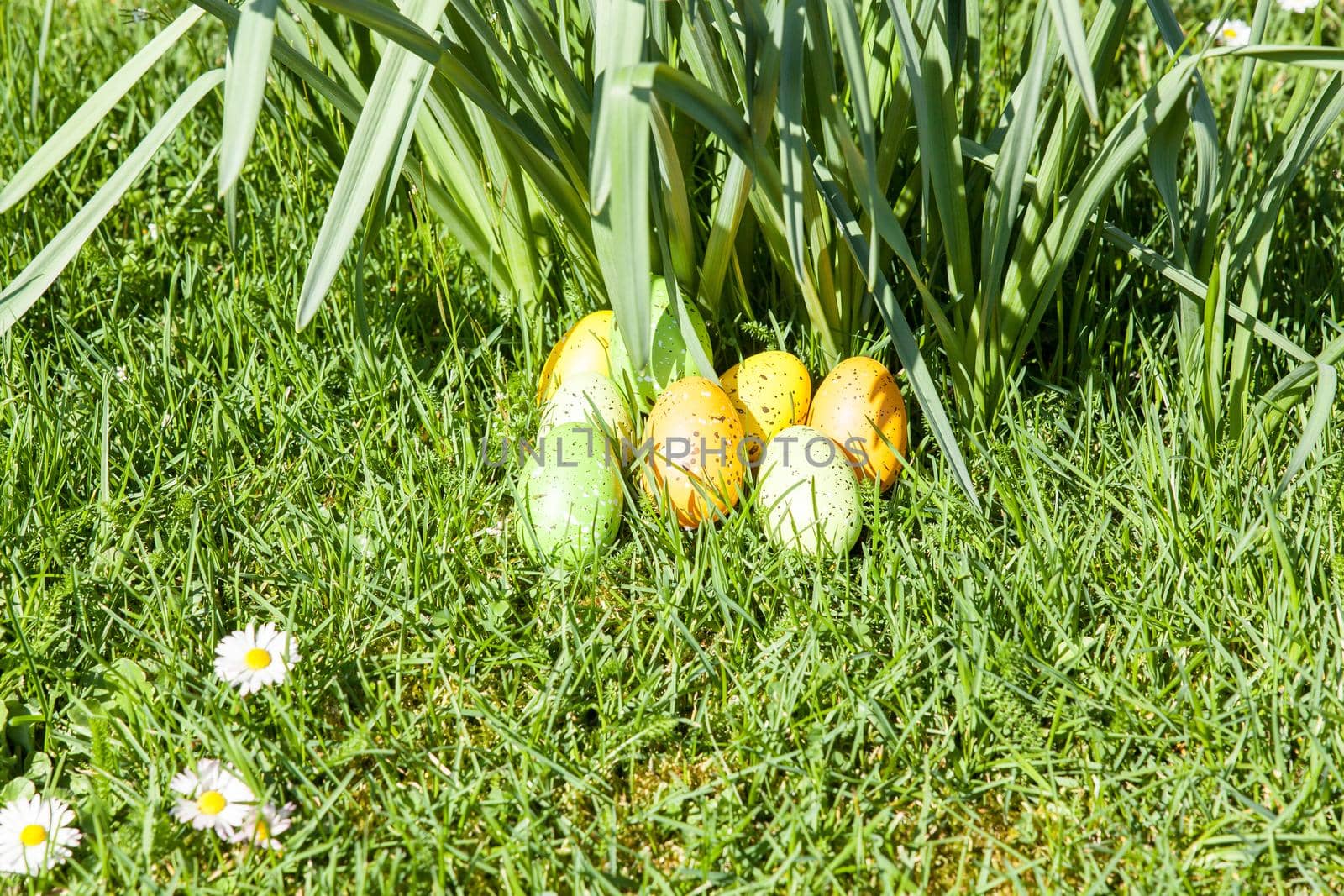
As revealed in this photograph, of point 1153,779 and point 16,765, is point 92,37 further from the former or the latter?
point 1153,779

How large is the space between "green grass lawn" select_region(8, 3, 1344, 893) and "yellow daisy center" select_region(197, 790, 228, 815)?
0.05 m

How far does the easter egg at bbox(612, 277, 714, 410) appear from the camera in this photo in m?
1.83

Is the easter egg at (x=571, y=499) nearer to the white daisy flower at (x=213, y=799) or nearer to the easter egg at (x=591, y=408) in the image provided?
the easter egg at (x=591, y=408)

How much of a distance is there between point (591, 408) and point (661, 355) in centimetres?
18

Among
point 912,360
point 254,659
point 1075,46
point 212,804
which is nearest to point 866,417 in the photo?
point 912,360

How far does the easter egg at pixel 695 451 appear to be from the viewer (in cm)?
165

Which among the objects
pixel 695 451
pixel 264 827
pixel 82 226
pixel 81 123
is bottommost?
pixel 264 827

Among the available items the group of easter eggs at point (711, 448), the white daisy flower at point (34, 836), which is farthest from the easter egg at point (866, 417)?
the white daisy flower at point (34, 836)

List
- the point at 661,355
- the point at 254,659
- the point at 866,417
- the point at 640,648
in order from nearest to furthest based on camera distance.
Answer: the point at 254,659 → the point at 640,648 → the point at 866,417 → the point at 661,355

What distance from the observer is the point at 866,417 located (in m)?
1.72

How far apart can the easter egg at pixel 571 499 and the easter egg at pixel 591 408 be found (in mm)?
28

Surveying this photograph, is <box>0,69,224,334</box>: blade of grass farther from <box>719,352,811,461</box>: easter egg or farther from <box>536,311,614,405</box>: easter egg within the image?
<box>719,352,811,461</box>: easter egg

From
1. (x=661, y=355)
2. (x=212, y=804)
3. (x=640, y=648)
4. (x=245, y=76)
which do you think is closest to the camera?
(x=245, y=76)

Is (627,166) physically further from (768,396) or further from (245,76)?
(768,396)
